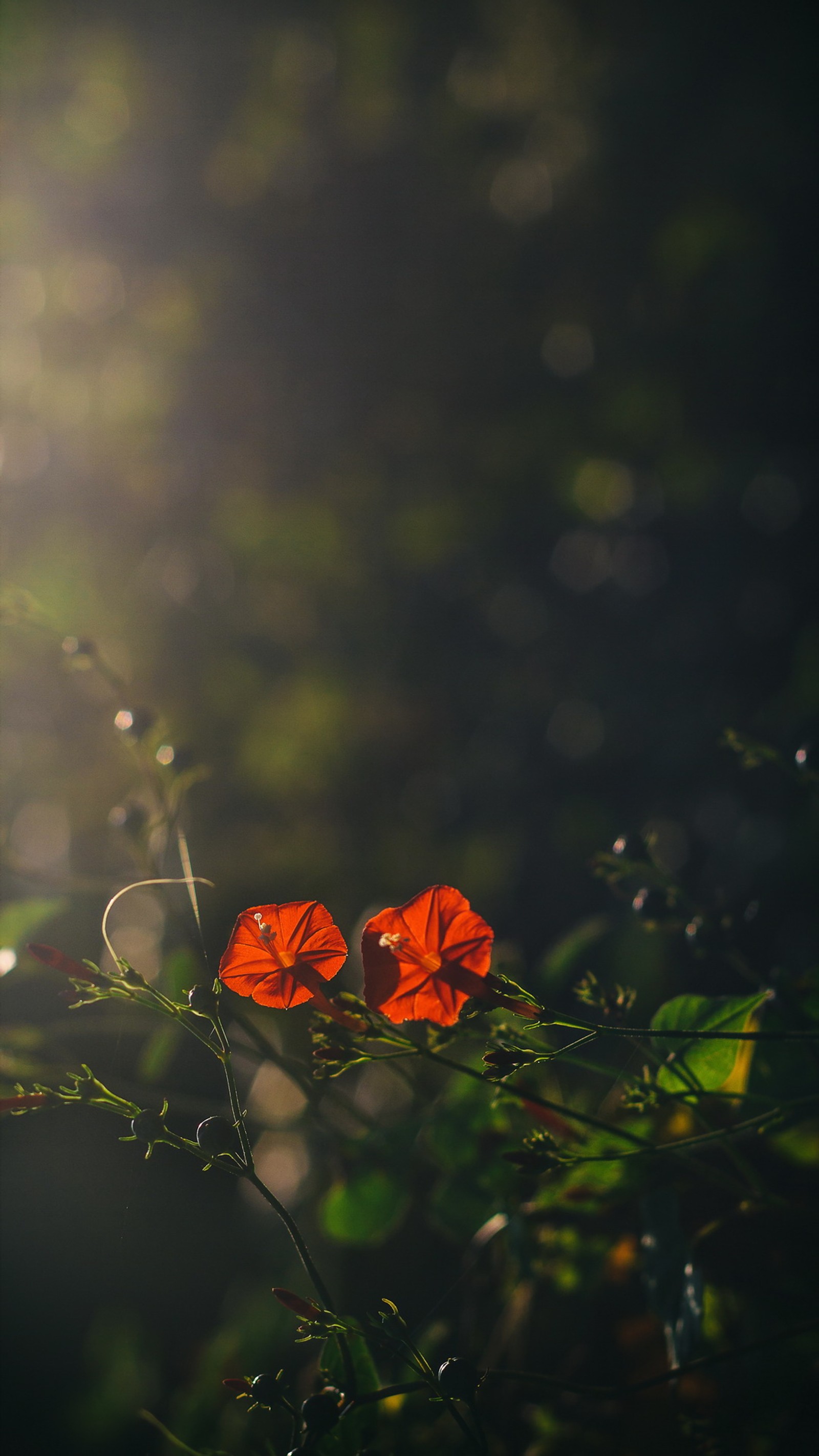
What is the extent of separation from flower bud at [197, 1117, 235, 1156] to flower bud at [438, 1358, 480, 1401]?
0.70 ft

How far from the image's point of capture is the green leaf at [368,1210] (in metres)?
0.96

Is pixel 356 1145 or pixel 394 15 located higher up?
pixel 394 15

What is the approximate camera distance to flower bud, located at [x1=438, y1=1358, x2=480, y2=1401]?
1.87 feet

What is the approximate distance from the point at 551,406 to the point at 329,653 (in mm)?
894

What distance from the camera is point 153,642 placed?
7.91ft

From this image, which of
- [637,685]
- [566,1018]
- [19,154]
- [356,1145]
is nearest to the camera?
[566,1018]

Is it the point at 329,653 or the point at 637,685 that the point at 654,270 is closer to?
the point at 637,685

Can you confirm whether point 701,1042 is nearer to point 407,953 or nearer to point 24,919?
point 407,953

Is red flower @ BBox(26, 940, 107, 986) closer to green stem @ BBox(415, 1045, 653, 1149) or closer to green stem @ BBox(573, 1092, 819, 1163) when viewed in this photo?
green stem @ BBox(415, 1045, 653, 1149)

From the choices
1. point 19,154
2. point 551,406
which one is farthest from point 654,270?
point 19,154

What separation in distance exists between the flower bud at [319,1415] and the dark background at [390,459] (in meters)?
0.98

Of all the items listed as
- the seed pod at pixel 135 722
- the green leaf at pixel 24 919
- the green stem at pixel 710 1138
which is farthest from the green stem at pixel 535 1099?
the green leaf at pixel 24 919

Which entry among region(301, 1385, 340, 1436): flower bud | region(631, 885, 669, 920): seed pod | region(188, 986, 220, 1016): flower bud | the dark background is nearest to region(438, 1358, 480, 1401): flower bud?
region(301, 1385, 340, 1436): flower bud

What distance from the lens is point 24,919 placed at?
1.15 m
